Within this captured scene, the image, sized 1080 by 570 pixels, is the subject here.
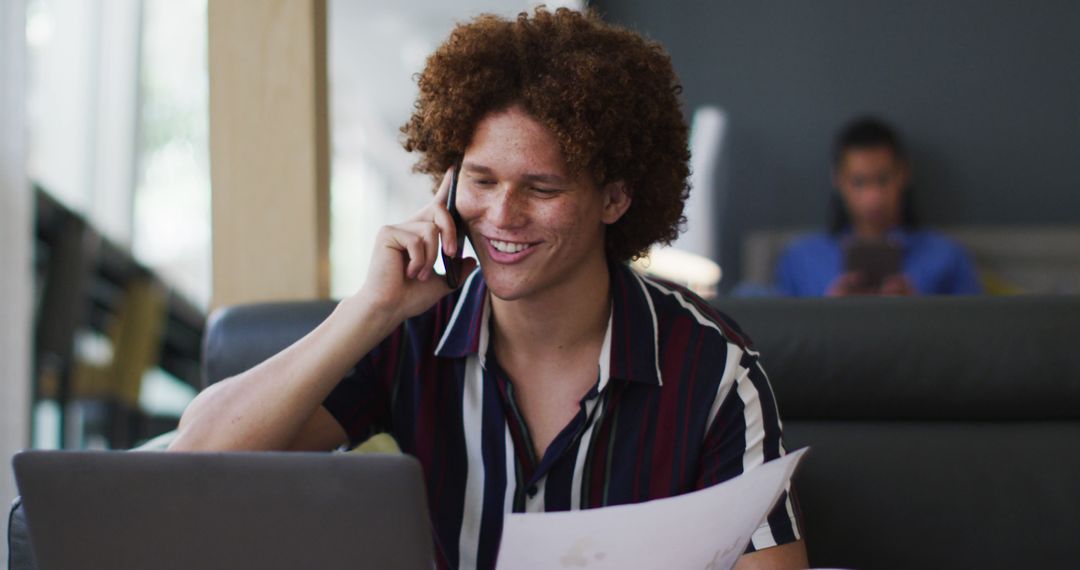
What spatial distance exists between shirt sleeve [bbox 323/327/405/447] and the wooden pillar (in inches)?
16.9

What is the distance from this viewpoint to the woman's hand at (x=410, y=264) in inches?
54.9

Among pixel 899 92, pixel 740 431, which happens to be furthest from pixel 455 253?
pixel 899 92

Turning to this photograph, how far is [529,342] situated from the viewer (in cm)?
148

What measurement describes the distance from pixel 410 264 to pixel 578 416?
277 millimetres

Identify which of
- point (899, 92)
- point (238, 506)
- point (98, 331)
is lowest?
point (98, 331)

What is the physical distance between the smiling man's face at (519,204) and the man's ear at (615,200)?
84 mm

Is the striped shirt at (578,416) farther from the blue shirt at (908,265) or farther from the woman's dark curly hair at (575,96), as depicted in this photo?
the blue shirt at (908,265)

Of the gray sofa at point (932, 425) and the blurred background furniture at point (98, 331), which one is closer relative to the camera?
the gray sofa at point (932, 425)

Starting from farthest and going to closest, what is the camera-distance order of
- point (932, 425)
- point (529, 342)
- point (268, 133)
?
point (268, 133), point (932, 425), point (529, 342)

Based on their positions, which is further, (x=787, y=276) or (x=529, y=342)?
(x=787, y=276)

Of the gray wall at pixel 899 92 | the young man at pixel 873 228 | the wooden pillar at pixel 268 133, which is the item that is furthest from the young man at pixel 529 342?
Result: the gray wall at pixel 899 92

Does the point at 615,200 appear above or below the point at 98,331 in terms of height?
above

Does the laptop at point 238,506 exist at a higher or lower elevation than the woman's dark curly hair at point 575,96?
lower

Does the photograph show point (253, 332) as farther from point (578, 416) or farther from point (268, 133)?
point (578, 416)
